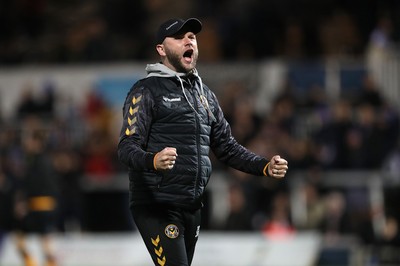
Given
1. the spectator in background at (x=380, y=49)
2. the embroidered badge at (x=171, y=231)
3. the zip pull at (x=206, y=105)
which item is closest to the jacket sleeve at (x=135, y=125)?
the zip pull at (x=206, y=105)

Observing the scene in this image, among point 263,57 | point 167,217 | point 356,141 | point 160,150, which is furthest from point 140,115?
point 263,57

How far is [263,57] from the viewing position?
18.6 m

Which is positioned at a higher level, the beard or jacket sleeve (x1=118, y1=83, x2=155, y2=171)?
the beard

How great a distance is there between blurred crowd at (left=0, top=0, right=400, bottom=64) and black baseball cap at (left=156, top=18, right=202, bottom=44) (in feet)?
35.5

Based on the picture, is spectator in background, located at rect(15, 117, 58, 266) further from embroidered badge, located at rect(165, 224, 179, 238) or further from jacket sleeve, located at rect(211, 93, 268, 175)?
embroidered badge, located at rect(165, 224, 179, 238)

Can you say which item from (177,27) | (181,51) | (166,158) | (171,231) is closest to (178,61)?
(181,51)

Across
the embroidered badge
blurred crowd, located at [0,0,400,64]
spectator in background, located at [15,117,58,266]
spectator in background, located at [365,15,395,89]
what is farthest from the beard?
blurred crowd, located at [0,0,400,64]

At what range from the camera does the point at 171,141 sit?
6566 millimetres

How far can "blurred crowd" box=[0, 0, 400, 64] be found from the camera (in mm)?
17969

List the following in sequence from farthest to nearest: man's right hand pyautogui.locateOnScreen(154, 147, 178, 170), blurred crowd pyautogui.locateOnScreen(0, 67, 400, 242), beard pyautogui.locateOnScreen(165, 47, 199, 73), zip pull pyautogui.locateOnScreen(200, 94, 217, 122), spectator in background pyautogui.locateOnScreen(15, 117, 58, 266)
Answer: blurred crowd pyautogui.locateOnScreen(0, 67, 400, 242) < spectator in background pyautogui.locateOnScreen(15, 117, 58, 266) < zip pull pyautogui.locateOnScreen(200, 94, 217, 122) < beard pyautogui.locateOnScreen(165, 47, 199, 73) < man's right hand pyautogui.locateOnScreen(154, 147, 178, 170)

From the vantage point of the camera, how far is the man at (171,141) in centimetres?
655

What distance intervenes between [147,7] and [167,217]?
14.3 meters

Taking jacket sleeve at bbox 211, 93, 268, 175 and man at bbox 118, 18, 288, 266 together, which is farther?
jacket sleeve at bbox 211, 93, 268, 175

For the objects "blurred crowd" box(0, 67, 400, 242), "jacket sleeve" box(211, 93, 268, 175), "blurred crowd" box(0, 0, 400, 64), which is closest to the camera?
"jacket sleeve" box(211, 93, 268, 175)
